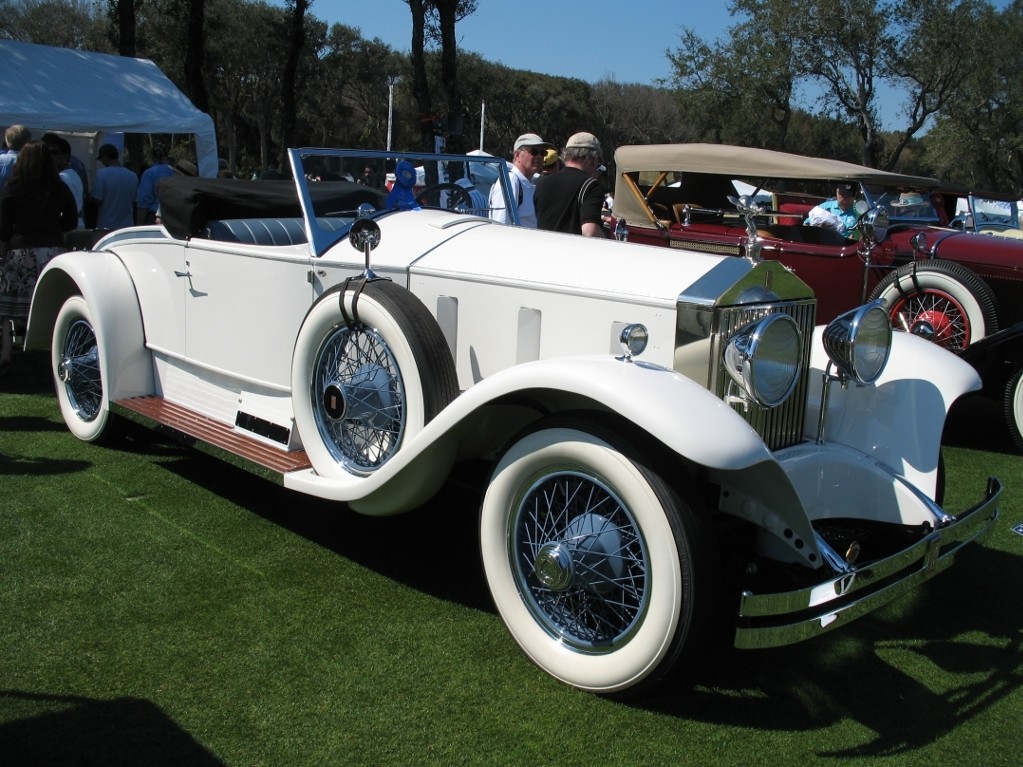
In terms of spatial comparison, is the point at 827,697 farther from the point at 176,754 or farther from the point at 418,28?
the point at 418,28

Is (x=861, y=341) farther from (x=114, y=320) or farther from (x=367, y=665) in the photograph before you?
(x=114, y=320)

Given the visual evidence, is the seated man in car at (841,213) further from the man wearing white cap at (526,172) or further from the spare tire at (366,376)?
the spare tire at (366,376)

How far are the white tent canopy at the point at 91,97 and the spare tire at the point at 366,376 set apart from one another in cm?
958

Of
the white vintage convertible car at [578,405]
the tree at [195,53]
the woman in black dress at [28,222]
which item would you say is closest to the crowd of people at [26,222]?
the woman in black dress at [28,222]

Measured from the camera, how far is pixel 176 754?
7.79 feet

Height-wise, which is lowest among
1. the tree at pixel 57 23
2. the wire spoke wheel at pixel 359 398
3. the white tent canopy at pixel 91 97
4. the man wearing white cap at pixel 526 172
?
the wire spoke wheel at pixel 359 398

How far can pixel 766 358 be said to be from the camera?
111 inches

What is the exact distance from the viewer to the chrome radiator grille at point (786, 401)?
2928 millimetres

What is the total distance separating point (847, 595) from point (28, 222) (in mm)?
5895

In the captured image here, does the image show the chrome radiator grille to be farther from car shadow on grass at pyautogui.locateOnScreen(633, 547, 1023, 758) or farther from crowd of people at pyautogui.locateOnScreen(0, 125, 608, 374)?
crowd of people at pyautogui.locateOnScreen(0, 125, 608, 374)

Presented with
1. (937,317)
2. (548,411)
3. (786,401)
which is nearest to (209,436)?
(548,411)

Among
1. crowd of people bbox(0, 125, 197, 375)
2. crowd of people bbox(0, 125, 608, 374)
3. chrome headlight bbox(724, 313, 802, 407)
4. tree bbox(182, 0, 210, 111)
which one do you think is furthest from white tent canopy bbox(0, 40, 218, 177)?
chrome headlight bbox(724, 313, 802, 407)

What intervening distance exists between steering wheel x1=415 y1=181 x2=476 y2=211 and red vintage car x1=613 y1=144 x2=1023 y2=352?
1224 millimetres

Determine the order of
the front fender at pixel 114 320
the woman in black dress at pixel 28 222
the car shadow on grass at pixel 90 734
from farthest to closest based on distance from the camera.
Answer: the woman in black dress at pixel 28 222 < the front fender at pixel 114 320 < the car shadow on grass at pixel 90 734
